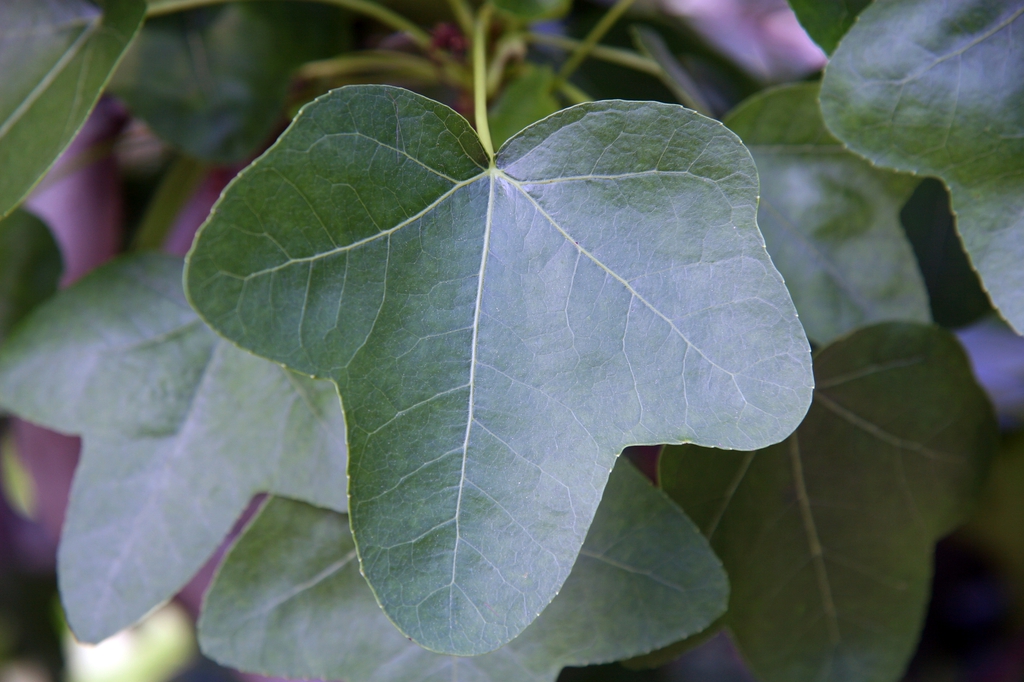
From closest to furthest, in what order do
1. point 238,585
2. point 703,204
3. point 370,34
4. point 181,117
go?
point 703,204, point 238,585, point 181,117, point 370,34

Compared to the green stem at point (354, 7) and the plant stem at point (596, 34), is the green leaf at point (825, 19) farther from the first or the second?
the green stem at point (354, 7)

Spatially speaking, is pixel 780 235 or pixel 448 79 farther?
pixel 448 79

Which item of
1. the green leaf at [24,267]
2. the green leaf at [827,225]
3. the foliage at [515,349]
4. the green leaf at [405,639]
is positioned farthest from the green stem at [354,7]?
the green leaf at [405,639]

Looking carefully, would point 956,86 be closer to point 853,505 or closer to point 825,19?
point 825,19

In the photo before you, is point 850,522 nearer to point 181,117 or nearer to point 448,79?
point 448,79

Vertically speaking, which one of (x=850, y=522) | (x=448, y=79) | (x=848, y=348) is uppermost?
(x=448, y=79)

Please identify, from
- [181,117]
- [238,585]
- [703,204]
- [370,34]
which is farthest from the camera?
[370,34]

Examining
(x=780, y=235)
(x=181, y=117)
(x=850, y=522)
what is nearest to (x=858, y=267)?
(x=780, y=235)
